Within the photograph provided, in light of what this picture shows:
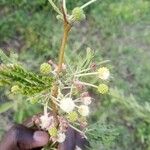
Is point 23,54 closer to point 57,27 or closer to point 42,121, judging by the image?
point 57,27

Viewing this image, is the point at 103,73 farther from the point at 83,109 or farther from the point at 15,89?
Answer: the point at 15,89

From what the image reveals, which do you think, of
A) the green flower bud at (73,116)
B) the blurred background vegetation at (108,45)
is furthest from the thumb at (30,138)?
the blurred background vegetation at (108,45)

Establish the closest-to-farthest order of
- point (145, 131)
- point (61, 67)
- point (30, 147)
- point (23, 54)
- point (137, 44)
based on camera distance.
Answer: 1. point (61, 67)
2. point (30, 147)
3. point (145, 131)
4. point (23, 54)
5. point (137, 44)

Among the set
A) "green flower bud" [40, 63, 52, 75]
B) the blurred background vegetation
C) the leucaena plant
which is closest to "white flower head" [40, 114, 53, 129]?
the leucaena plant

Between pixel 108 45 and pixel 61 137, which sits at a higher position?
pixel 108 45

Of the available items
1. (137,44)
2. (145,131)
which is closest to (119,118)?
(145,131)

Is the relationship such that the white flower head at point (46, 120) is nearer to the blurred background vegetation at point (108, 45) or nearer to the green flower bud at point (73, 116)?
the green flower bud at point (73, 116)

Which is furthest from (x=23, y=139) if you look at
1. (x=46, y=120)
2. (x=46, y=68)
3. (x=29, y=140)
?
(x=46, y=68)

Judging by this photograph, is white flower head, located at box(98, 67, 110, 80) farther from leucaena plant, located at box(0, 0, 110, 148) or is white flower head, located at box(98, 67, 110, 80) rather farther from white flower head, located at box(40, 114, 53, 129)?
Result: white flower head, located at box(40, 114, 53, 129)
